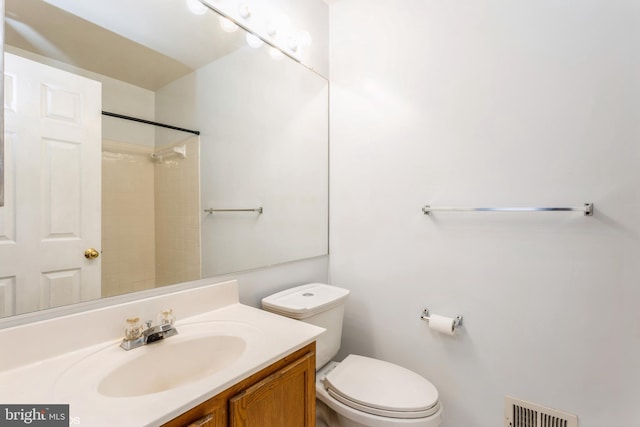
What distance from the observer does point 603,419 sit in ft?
3.85

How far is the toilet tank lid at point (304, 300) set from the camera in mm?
1302

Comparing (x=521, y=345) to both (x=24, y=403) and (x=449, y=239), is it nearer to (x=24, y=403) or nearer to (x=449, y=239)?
(x=449, y=239)

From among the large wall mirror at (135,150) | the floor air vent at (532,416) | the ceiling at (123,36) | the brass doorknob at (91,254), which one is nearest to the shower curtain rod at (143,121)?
the large wall mirror at (135,150)

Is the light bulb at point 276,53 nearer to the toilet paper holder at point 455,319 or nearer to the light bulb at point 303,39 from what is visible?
the light bulb at point 303,39

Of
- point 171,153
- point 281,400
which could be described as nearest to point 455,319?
point 281,400

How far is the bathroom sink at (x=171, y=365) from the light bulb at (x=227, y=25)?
1.31 metres

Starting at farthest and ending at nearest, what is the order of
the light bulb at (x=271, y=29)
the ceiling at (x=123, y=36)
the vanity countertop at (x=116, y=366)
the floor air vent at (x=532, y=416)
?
1. the light bulb at (x=271, y=29)
2. the floor air vent at (x=532, y=416)
3. the ceiling at (x=123, y=36)
4. the vanity countertop at (x=116, y=366)

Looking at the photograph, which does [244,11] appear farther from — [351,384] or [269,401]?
[351,384]

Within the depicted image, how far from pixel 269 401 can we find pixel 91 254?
724 millimetres

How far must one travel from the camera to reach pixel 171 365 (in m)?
0.94

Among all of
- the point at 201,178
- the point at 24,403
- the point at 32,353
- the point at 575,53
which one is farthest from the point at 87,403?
the point at 575,53

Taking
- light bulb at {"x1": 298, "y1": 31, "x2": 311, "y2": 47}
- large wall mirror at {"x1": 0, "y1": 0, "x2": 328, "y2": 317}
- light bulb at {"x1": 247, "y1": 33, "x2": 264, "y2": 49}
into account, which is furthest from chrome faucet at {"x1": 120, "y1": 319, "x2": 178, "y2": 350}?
light bulb at {"x1": 298, "y1": 31, "x2": 311, "y2": 47}

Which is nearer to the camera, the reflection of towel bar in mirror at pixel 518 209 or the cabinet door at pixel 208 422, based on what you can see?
the cabinet door at pixel 208 422

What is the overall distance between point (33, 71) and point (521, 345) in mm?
2029
